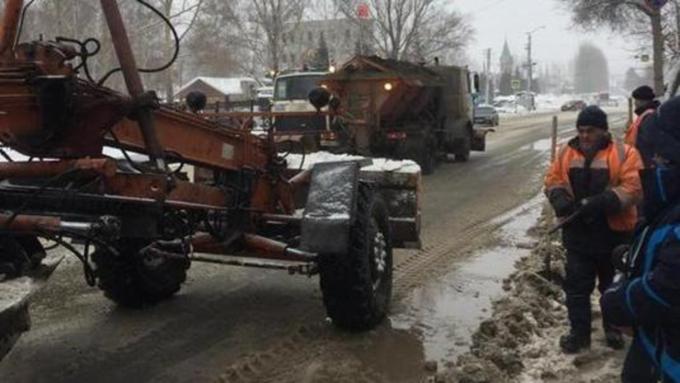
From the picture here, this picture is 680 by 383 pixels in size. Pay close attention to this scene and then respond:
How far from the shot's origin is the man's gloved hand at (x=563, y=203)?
17.7ft

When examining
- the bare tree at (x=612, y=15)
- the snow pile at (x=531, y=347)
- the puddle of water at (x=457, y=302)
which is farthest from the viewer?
the bare tree at (x=612, y=15)

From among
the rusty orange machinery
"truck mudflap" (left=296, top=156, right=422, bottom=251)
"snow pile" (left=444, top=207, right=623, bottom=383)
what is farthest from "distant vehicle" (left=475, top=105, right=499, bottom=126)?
the rusty orange machinery

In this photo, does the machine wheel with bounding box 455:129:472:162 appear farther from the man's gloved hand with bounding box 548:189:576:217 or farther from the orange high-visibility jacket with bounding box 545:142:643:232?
the man's gloved hand with bounding box 548:189:576:217

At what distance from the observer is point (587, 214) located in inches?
207

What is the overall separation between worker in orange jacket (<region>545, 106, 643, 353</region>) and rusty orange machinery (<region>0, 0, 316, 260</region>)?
237 centimetres

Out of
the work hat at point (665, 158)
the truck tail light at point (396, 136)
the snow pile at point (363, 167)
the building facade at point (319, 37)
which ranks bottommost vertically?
the truck tail light at point (396, 136)

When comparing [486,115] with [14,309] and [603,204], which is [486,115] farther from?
[14,309]

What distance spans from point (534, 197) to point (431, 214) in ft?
8.52

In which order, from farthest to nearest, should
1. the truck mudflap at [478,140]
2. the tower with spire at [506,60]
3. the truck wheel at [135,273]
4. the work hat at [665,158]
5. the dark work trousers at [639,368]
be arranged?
the tower with spire at [506,60] → the truck mudflap at [478,140] → the truck wheel at [135,273] → the dark work trousers at [639,368] → the work hat at [665,158]

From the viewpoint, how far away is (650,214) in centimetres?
302

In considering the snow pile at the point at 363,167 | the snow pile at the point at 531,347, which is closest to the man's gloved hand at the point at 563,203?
the snow pile at the point at 531,347

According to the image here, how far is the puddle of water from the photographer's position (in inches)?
231

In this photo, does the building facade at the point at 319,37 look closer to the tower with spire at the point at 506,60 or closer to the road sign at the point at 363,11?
the road sign at the point at 363,11

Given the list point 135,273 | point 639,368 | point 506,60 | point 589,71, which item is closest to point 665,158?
point 639,368
